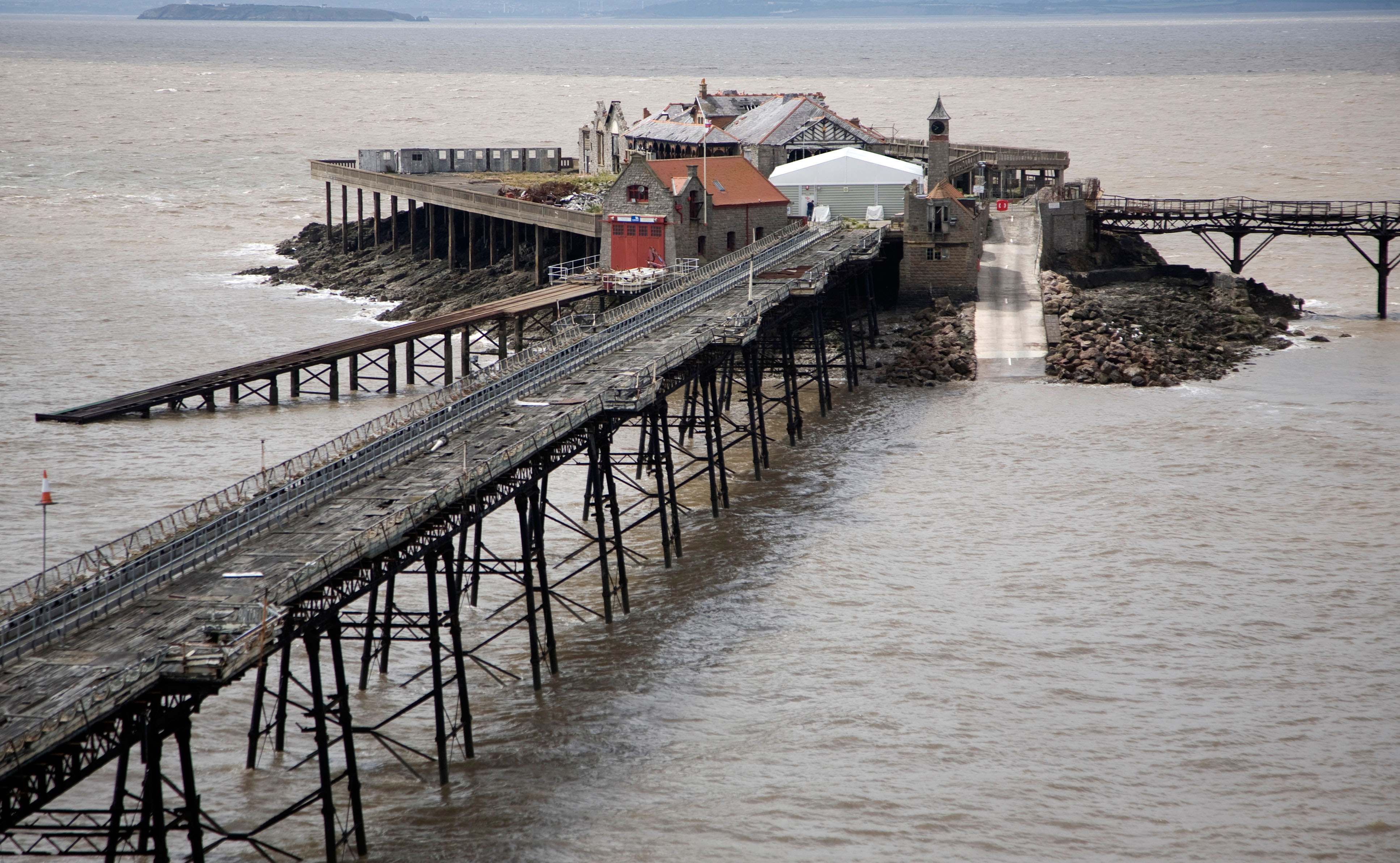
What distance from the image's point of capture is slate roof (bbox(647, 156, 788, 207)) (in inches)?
2180

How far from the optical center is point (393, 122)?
170625mm

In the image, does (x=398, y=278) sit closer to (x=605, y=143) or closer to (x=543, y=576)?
(x=605, y=143)

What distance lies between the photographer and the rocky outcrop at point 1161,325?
50031 millimetres

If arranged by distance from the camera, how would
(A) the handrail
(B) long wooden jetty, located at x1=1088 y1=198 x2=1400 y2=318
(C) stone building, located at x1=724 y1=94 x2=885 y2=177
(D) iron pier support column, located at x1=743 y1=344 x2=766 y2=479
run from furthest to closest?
(C) stone building, located at x1=724 y1=94 x2=885 y2=177 → (A) the handrail → (B) long wooden jetty, located at x1=1088 y1=198 x2=1400 y2=318 → (D) iron pier support column, located at x1=743 y1=344 x2=766 y2=479

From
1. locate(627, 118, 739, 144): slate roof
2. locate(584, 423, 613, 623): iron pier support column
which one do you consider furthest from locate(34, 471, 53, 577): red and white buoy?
locate(627, 118, 739, 144): slate roof

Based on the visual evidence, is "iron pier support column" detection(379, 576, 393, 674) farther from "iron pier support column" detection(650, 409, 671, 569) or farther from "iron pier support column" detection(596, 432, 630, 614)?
"iron pier support column" detection(650, 409, 671, 569)

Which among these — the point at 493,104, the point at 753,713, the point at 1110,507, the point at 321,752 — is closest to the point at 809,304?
the point at 1110,507

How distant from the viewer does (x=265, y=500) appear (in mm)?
24438

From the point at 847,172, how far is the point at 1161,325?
16.4 meters

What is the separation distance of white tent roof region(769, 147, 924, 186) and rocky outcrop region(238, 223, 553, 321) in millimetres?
11153

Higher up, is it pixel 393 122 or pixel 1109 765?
pixel 393 122

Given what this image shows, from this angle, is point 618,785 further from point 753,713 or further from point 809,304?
point 809,304

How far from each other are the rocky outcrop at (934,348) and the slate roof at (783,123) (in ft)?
52.3

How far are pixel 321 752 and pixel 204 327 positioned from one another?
144 ft
